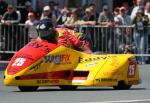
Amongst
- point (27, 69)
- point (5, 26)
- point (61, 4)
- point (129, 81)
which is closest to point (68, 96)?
point (27, 69)

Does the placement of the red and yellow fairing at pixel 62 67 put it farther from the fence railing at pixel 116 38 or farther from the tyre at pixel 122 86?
the fence railing at pixel 116 38

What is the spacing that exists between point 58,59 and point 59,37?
582 mm

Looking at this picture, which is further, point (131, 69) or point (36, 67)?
point (131, 69)

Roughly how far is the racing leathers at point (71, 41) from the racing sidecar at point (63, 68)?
0.76 feet

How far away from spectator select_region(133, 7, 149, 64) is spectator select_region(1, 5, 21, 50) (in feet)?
12.0

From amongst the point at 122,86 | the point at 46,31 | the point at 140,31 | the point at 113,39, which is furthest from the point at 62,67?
the point at 140,31

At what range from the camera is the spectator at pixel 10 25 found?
21812mm

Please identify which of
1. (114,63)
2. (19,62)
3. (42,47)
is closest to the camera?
(19,62)

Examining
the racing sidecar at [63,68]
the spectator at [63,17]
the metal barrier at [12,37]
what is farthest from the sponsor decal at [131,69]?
the spectator at [63,17]

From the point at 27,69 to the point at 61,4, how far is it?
1657 cm

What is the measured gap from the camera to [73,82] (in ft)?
45.8

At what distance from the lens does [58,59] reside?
13.8 meters

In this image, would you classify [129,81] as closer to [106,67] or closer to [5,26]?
[106,67]

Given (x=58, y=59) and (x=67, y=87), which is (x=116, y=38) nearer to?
(x=67, y=87)
